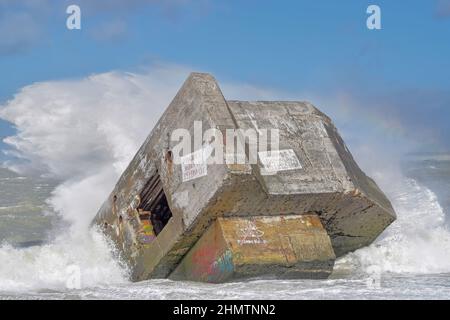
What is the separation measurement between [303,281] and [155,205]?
83.8 inches

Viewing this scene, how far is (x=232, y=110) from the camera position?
8922 mm

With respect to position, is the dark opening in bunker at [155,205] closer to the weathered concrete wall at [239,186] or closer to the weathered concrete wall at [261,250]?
the weathered concrete wall at [239,186]

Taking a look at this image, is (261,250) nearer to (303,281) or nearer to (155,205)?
(303,281)

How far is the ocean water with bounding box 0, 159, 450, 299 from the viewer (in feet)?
25.0

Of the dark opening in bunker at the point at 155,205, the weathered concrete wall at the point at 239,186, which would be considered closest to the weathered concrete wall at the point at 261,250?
the weathered concrete wall at the point at 239,186

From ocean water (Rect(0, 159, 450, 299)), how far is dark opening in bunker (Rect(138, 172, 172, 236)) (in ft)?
2.14

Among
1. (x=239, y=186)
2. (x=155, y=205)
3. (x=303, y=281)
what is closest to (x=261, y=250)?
(x=303, y=281)

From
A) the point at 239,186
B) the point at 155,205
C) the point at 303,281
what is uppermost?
the point at 239,186

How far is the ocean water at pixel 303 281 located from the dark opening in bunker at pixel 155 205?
652 mm

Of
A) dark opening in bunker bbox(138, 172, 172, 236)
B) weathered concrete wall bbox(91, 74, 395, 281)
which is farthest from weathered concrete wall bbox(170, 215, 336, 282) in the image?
dark opening in bunker bbox(138, 172, 172, 236)

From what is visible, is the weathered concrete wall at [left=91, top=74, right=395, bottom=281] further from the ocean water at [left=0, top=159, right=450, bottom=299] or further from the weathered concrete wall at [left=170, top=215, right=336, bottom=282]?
the ocean water at [left=0, top=159, right=450, bottom=299]

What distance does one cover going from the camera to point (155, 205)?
9.37 meters

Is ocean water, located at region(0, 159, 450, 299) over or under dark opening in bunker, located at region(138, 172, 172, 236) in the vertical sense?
under
